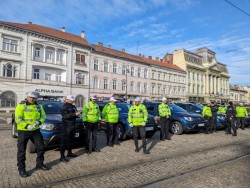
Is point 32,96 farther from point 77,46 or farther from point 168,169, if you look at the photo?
point 77,46

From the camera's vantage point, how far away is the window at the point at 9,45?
96.8ft

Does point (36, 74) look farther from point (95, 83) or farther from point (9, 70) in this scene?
point (95, 83)

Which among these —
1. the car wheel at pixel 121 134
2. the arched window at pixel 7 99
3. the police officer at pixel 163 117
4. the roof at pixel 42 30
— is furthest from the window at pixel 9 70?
the police officer at pixel 163 117

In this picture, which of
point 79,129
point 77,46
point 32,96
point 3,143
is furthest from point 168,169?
point 77,46

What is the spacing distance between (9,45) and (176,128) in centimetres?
2714

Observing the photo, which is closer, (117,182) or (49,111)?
(117,182)

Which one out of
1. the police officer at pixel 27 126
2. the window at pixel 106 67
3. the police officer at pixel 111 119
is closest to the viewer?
the police officer at pixel 27 126

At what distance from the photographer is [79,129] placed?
24.2 feet

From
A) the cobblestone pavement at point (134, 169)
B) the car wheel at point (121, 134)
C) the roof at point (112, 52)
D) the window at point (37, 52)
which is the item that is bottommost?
the cobblestone pavement at point (134, 169)

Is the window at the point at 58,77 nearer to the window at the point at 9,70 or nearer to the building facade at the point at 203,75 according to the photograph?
the window at the point at 9,70

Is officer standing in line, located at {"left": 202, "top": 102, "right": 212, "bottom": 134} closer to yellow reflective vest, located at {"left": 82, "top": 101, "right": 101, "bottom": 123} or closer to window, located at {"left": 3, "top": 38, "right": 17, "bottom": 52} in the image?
yellow reflective vest, located at {"left": 82, "top": 101, "right": 101, "bottom": 123}

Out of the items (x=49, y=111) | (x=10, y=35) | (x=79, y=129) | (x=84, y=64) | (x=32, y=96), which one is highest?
(x=10, y=35)

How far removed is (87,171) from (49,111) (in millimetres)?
3660

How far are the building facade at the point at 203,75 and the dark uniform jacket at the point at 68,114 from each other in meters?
56.5
